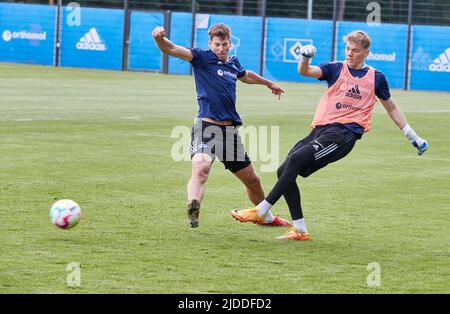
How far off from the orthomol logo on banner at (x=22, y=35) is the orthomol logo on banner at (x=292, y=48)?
10.9 metres

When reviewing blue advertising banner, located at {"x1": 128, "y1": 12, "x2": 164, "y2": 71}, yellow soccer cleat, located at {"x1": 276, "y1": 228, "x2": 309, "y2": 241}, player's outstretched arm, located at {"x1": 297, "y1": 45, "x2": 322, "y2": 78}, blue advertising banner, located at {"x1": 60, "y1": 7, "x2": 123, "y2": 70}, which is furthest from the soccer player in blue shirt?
blue advertising banner, located at {"x1": 60, "y1": 7, "x2": 123, "y2": 70}

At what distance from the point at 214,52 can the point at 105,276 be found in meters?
3.30

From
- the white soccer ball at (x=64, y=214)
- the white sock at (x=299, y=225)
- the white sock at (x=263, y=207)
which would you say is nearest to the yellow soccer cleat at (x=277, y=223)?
the white sock at (x=263, y=207)

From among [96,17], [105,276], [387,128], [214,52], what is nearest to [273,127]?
[387,128]

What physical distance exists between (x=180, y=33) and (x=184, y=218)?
35162mm

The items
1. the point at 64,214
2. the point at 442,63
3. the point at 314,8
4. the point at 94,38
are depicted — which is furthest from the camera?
the point at 94,38

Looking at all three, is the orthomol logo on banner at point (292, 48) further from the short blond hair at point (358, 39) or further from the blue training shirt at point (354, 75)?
the short blond hair at point (358, 39)

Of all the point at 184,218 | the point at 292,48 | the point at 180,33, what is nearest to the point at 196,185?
the point at 184,218

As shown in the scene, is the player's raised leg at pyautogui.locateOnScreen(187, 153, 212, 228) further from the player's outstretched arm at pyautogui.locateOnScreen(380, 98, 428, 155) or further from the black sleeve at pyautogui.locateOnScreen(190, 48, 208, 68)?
the player's outstretched arm at pyautogui.locateOnScreen(380, 98, 428, 155)

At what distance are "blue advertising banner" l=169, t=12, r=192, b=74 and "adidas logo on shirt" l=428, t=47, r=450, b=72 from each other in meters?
10.4

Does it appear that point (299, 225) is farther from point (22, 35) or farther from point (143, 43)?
point (22, 35)

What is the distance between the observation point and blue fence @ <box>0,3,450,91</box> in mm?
41188

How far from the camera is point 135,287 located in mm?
7449

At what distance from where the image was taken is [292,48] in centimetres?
4297
